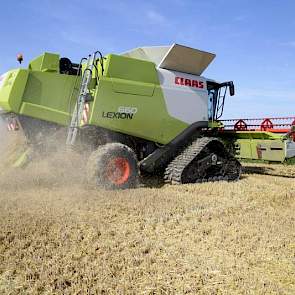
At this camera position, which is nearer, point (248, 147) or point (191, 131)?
point (191, 131)

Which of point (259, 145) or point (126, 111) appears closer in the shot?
point (126, 111)

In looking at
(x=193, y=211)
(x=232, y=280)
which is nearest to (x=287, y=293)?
(x=232, y=280)

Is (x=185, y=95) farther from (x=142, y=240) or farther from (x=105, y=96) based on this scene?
(x=142, y=240)

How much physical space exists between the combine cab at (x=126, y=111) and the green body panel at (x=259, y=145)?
702 mm

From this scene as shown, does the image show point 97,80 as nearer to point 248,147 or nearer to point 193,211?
point 193,211

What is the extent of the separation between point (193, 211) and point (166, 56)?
146 inches

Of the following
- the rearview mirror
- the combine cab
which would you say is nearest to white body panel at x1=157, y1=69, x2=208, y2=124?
the combine cab

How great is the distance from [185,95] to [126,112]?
161cm

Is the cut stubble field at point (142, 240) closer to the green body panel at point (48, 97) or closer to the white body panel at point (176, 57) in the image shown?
the green body panel at point (48, 97)

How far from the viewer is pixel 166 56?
7832 millimetres

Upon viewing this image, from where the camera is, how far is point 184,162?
770 centimetres

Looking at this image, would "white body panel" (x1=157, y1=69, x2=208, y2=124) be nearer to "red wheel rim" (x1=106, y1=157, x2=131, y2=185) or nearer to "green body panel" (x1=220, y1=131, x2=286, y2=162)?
"green body panel" (x1=220, y1=131, x2=286, y2=162)

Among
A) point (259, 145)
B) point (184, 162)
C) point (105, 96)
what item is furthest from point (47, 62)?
point (259, 145)

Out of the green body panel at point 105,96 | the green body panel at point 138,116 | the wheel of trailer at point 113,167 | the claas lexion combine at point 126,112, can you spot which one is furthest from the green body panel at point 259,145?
the wheel of trailer at point 113,167
